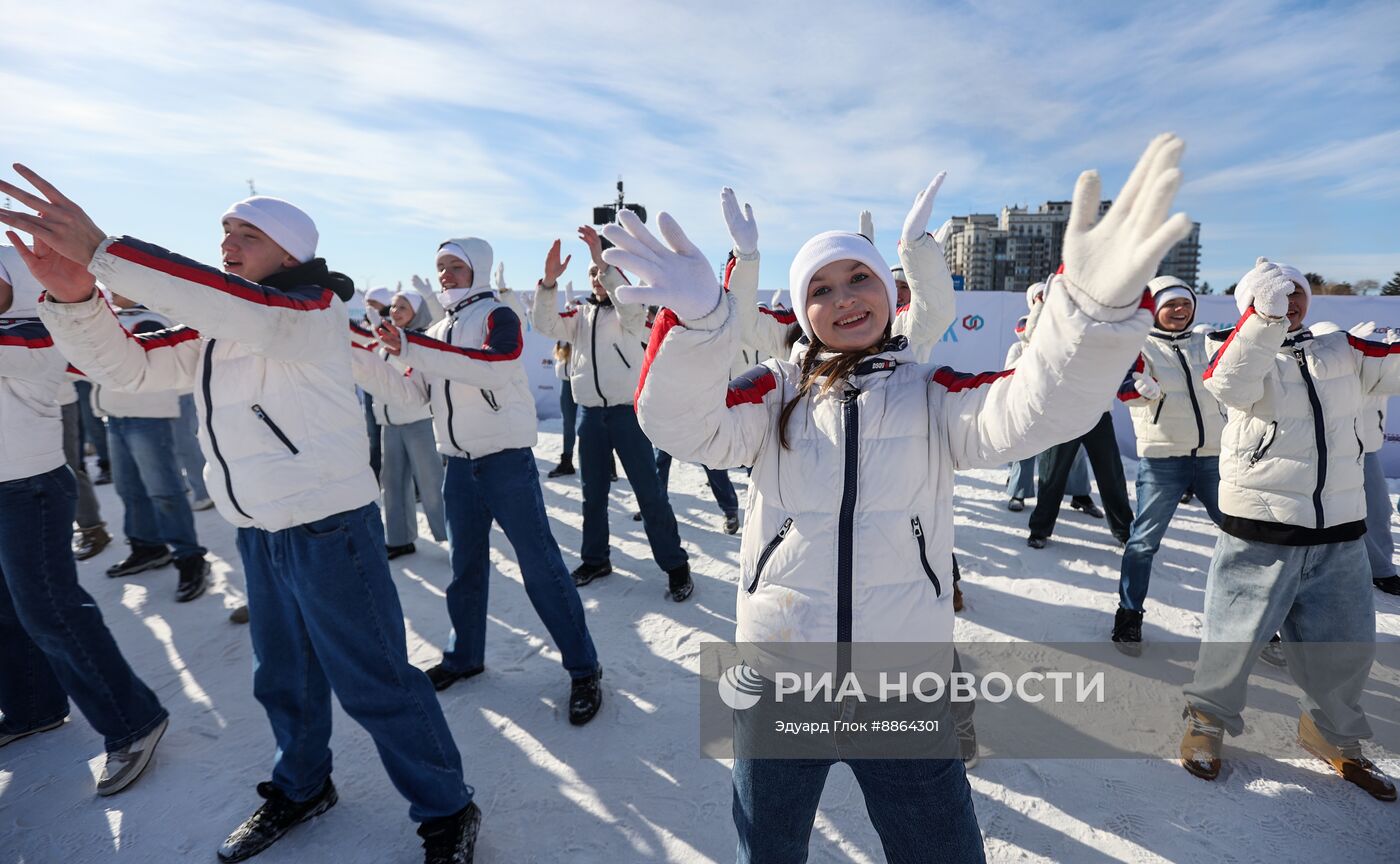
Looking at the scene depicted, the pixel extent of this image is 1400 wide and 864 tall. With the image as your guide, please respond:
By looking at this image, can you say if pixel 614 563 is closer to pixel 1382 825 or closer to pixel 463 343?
pixel 463 343

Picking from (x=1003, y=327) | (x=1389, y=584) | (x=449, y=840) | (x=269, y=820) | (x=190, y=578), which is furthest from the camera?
(x=1003, y=327)

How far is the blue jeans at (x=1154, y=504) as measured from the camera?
3.47 meters

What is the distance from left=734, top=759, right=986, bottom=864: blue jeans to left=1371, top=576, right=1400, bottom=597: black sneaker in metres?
4.71

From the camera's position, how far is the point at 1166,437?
Result: 355cm

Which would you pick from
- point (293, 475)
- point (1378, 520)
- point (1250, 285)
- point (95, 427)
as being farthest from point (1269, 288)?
point (95, 427)

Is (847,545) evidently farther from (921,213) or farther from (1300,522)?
(1300,522)

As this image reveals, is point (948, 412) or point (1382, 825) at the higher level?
point (948, 412)

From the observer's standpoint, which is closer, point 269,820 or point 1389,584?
point 269,820

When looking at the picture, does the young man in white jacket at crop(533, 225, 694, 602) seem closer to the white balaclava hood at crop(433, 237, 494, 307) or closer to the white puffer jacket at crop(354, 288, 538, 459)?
the white balaclava hood at crop(433, 237, 494, 307)

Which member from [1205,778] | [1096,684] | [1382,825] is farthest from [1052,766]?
[1382,825]

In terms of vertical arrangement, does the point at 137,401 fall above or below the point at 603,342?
below

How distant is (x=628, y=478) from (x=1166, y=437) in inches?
128

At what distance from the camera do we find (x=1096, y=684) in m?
3.28

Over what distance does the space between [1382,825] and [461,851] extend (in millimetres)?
3361
